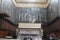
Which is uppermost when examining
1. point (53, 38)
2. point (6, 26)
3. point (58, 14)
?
point (58, 14)

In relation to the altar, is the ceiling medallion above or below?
above

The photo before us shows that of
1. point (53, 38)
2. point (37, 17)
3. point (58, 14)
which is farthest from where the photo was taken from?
point (37, 17)

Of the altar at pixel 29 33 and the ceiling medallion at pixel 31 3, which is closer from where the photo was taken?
the altar at pixel 29 33

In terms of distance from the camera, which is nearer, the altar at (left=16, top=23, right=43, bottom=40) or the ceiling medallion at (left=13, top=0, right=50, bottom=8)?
the altar at (left=16, top=23, right=43, bottom=40)

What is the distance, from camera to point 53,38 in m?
5.73

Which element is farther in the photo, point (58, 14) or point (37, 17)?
point (37, 17)

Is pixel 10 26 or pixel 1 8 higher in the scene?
pixel 1 8

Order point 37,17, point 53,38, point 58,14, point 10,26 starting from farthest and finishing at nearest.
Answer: point 37,17 < point 10,26 < point 53,38 < point 58,14

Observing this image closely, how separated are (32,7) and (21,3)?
21.0 inches

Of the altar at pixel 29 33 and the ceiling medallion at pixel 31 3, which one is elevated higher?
the ceiling medallion at pixel 31 3

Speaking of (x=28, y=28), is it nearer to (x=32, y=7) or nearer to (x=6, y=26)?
(x=6, y=26)

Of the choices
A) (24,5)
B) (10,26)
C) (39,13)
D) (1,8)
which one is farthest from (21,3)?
(1,8)

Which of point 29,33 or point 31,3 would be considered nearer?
point 29,33

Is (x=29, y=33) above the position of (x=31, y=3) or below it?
Answer: below
